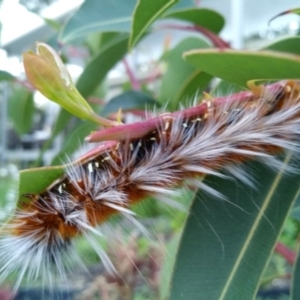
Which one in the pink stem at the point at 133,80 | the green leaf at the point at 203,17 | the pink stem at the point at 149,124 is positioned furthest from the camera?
the pink stem at the point at 133,80

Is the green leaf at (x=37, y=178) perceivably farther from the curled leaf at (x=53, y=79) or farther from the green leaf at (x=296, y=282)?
the green leaf at (x=296, y=282)

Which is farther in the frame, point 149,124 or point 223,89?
point 223,89

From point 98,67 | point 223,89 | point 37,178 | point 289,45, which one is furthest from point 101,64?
point 37,178

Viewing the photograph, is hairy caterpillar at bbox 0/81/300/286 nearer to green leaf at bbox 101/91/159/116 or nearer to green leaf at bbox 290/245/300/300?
green leaf at bbox 290/245/300/300

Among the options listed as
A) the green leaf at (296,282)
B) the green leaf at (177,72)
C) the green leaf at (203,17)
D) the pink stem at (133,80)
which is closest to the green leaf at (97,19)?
the green leaf at (203,17)

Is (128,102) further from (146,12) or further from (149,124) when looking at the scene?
(149,124)

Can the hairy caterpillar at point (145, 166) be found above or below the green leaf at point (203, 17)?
below

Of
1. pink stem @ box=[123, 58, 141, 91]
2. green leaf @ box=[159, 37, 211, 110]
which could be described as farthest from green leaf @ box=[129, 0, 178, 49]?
pink stem @ box=[123, 58, 141, 91]
